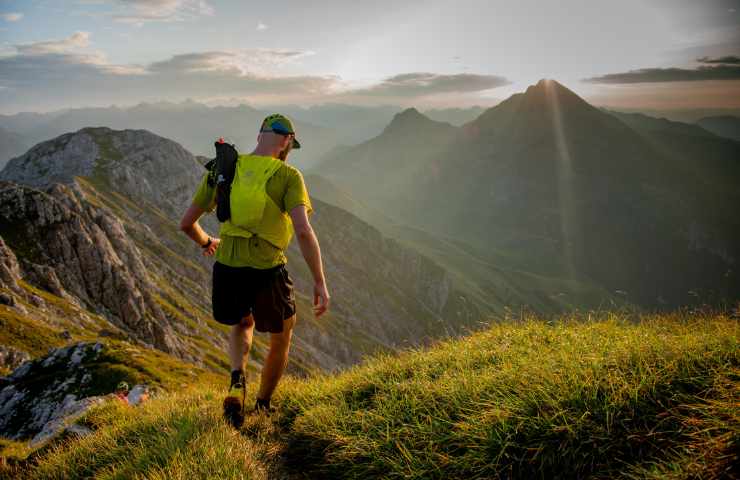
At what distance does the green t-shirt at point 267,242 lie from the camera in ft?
17.7

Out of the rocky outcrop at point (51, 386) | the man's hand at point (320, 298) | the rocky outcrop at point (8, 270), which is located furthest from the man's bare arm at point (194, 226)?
the rocky outcrop at point (8, 270)

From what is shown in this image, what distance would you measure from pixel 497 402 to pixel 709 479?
5.41 ft

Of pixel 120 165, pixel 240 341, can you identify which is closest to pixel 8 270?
pixel 240 341

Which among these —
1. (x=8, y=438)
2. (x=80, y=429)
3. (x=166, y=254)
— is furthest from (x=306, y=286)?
(x=80, y=429)

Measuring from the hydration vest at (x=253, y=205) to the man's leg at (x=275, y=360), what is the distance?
1.28 metres

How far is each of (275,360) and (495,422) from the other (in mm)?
3423

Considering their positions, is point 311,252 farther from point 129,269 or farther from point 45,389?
point 129,269

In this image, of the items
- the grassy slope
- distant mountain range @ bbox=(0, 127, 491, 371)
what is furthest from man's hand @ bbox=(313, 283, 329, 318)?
the grassy slope

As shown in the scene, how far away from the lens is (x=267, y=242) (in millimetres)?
5547

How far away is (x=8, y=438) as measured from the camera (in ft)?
60.4

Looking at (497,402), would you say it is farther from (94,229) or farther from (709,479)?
(94,229)

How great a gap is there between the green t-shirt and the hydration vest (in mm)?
73

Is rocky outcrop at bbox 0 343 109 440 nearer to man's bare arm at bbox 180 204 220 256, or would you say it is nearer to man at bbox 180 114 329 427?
man's bare arm at bbox 180 204 220 256

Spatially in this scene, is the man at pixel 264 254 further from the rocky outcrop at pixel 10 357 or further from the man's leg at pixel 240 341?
the rocky outcrop at pixel 10 357
